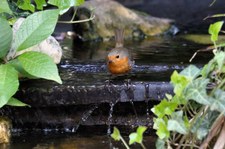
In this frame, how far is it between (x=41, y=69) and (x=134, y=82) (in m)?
0.88

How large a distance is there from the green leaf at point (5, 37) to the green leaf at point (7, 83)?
0.17 m

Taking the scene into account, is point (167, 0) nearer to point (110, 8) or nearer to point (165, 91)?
point (110, 8)

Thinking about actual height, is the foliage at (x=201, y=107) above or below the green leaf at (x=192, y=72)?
below

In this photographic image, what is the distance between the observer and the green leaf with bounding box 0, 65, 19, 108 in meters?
2.80

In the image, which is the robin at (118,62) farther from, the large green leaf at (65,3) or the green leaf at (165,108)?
the green leaf at (165,108)

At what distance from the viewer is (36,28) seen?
10.1 ft

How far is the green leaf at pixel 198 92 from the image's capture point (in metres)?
1.63

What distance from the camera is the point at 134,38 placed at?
7035mm

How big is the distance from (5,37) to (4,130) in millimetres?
682

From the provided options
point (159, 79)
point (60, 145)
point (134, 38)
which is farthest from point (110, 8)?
point (60, 145)

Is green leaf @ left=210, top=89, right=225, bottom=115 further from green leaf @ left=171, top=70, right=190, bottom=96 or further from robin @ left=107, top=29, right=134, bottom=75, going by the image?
robin @ left=107, top=29, right=134, bottom=75

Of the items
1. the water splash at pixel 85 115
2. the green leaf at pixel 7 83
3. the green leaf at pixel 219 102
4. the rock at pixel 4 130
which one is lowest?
the rock at pixel 4 130

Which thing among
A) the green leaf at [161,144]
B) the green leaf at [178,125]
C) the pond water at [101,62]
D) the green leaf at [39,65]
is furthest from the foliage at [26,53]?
the green leaf at [178,125]

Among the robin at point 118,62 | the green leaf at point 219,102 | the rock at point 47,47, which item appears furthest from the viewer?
Answer: the rock at point 47,47
